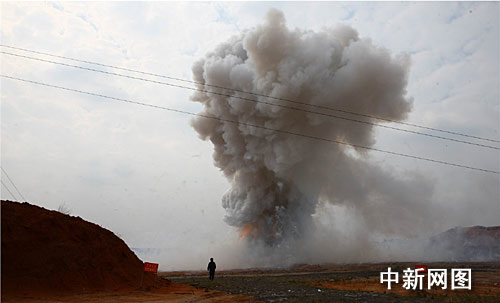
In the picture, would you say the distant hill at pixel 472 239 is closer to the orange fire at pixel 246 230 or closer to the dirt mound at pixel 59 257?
the orange fire at pixel 246 230

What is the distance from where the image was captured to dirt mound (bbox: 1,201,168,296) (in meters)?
15.9

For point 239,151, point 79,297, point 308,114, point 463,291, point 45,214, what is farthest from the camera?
point 239,151

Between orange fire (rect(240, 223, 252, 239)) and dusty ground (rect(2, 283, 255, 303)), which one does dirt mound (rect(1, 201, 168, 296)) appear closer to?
dusty ground (rect(2, 283, 255, 303))

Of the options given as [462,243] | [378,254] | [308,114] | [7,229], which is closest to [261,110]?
[308,114]

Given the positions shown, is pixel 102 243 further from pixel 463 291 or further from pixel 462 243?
pixel 462 243

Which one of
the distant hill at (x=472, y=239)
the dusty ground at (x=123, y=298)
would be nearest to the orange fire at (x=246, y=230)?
the dusty ground at (x=123, y=298)

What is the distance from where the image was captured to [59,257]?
17.5m

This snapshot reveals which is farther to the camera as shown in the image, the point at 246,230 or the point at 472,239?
the point at 472,239

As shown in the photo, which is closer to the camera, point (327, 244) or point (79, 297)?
point (79, 297)

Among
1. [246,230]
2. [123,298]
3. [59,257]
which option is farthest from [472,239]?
[59,257]

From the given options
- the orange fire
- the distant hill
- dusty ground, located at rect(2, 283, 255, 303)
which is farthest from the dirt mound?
the distant hill

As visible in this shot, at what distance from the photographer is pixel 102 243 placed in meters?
20.8

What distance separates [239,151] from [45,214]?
39908 millimetres

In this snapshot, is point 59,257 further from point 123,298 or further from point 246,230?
point 246,230
